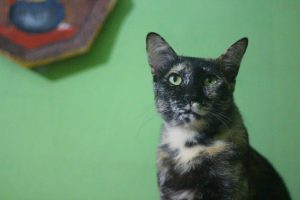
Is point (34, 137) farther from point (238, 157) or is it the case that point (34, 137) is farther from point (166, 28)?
point (238, 157)

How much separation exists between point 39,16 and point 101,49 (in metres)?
0.24

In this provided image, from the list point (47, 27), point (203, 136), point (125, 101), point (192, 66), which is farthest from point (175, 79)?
point (47, 27)

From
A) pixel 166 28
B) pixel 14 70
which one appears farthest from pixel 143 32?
pixel 14 70

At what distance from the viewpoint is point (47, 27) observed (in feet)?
4.29

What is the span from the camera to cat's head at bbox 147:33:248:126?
0.91 metres

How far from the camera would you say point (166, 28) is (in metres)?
1.29

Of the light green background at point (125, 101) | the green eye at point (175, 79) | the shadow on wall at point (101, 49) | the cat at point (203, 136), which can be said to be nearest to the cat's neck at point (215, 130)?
the cat at point (203, 136)

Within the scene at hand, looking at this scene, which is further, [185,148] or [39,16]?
[39,16]

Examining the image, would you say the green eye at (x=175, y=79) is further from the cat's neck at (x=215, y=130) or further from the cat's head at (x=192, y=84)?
the cat's neck at (x=215, y=130)

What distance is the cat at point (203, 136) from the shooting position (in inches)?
35.0

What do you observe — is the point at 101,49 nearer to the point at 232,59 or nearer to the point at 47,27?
the point at 47,27

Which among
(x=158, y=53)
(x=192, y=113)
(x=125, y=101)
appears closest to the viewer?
(x=192, y=113)

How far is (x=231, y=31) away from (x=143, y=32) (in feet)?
0.97

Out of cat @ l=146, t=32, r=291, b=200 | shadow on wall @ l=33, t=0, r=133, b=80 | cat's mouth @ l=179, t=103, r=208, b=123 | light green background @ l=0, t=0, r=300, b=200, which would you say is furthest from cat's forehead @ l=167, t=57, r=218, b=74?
shadow on wall @ l=33, t=0, r=133, b=80
